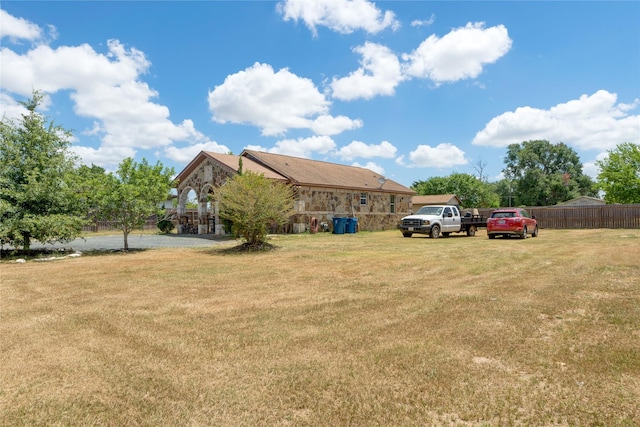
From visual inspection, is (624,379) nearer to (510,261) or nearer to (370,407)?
(370,407)

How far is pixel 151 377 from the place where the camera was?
3.73 metres

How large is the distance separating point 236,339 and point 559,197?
73048 millimetres

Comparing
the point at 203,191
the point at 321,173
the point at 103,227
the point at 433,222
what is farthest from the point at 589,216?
the point at 103,227

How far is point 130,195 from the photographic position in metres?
15.8

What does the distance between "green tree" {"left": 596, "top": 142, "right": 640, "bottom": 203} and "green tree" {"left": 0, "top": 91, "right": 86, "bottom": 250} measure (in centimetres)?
4759

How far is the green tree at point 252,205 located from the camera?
15281 millimetres

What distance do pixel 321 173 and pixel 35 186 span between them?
18801mm

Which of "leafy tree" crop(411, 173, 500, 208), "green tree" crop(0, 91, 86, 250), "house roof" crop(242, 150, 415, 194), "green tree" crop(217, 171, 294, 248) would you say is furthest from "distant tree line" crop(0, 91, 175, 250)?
"leafy tree" crop(411, 173, 500, 208)

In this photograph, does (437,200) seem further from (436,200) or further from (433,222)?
(433,222)

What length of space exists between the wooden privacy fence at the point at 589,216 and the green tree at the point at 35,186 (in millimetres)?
32711

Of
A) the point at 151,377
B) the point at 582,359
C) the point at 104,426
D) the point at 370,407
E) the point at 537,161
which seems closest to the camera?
the point at 104,426

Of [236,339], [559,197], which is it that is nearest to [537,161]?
[559,197]

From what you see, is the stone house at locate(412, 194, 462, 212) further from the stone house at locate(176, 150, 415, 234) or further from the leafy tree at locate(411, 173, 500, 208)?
the stone house at locate(176, 150, 415, 234)

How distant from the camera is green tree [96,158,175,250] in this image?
15750 millimetres
